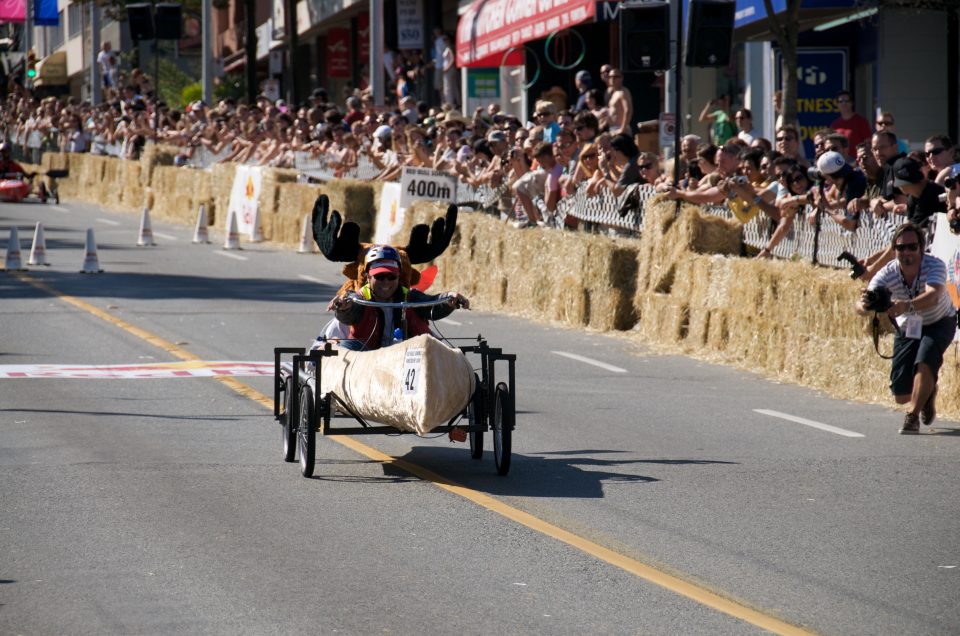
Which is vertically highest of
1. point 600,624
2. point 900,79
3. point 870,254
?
point 900,79

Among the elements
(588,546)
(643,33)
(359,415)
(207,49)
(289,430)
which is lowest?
(588,546)

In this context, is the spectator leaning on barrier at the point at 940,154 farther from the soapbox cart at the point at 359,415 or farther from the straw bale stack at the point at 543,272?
the soapbox cart at the point at 359,415

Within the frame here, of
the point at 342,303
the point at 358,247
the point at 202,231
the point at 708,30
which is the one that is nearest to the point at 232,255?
the point at 202,231

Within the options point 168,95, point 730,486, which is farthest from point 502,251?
point 168,95

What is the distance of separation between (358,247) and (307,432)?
→ 1.86m

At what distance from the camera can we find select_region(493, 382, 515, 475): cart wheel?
1027cm

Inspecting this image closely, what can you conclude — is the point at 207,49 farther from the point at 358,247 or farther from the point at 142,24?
the point at 358,247

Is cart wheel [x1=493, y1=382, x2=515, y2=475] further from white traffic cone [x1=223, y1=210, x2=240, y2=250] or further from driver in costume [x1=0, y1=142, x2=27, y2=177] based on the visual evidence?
driver in costume [x1=0, y1=142, x2=27, y2=177]

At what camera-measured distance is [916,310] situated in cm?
1262

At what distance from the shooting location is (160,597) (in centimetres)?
741

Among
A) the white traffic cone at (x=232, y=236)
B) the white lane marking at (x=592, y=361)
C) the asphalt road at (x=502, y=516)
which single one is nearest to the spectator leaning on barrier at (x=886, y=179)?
the asphalt road at (x=502, y=516)

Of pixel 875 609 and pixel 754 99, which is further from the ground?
pixel 754 99

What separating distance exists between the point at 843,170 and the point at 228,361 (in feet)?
19.2

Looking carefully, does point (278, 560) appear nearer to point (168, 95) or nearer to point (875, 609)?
point (875, 609)
